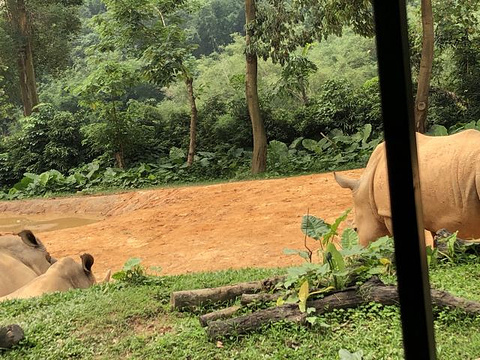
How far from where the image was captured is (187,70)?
1399cm

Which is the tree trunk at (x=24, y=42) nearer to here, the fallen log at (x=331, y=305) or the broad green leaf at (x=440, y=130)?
the broad green leaf at (x=440, y=130)

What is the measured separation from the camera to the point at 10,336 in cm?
333

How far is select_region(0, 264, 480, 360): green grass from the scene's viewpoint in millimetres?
2969

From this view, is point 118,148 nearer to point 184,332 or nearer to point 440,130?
point 440,130

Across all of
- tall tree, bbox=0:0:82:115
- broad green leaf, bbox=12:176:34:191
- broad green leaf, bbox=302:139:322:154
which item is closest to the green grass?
broad green leaf, bbox=302:139:322:154

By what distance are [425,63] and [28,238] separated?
7.94m

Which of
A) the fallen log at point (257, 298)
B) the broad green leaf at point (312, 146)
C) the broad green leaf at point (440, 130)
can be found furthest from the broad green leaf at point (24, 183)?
the fallen log at point (257, 298)

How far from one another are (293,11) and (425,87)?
10.9 feet

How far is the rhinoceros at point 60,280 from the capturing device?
4.61 metres

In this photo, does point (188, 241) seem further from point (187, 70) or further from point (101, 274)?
point (187, 70)

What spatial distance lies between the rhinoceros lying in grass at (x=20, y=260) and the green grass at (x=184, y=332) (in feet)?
2.39

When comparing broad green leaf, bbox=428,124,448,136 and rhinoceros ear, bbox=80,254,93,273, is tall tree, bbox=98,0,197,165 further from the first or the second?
rhinoceros ear, bbox=80,254,93,273

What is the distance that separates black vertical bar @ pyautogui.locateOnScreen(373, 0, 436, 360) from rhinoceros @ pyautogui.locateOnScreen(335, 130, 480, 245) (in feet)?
11.0

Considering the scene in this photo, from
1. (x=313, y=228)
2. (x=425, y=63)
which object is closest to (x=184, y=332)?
(x=313, y=228)
